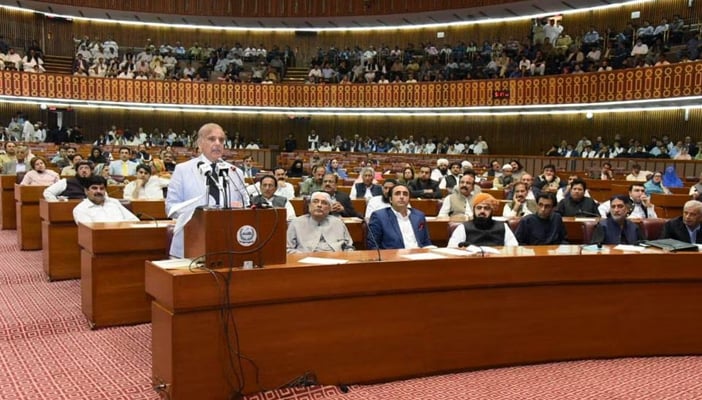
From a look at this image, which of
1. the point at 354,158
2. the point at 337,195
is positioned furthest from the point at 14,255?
the point at 354,158

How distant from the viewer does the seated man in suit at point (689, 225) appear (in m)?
5.34

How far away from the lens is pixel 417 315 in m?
3.77

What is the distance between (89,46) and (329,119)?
8637 mm

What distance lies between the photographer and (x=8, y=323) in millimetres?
4852

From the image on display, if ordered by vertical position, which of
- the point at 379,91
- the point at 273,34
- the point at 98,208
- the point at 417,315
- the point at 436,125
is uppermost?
the point at 273,34

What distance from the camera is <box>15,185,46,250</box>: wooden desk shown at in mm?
7812

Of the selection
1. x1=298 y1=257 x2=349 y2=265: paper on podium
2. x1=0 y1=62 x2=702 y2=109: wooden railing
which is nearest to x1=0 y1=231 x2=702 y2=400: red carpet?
x1=298 y1=257 x2=349 y2=265: paper on podium

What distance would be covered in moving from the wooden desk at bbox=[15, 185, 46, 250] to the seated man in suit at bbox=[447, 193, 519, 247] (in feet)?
17.4

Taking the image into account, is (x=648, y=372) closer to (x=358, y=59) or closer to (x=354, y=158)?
(x=354, y=158)

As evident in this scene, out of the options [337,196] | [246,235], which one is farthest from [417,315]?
[337,196]

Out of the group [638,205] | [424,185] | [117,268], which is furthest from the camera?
[424,185]

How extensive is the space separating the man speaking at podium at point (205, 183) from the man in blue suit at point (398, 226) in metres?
1.40

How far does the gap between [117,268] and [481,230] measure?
9.16 feet

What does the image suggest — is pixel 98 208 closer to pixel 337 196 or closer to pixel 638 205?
A: pixel 337 196
